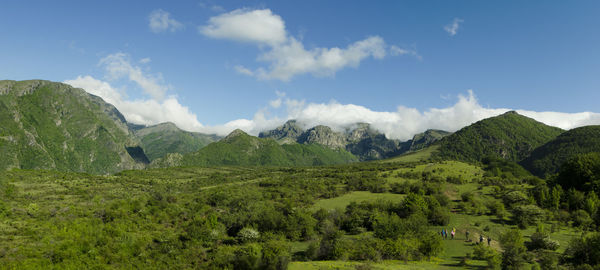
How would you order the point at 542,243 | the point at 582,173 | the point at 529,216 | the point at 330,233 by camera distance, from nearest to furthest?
1. the point at 542,243
2. the point at 330,233
3. the point at 529,216
4. the point at 582,173

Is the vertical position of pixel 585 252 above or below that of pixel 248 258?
above

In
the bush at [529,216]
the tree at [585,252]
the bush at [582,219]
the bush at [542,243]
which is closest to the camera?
the tree at [585,252]

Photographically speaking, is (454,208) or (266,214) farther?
(454,208)

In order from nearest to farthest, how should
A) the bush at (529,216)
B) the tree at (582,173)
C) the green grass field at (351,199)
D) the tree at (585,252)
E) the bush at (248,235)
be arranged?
1. the tree at (585,252)
2. the bush at (529,216)
3. the bush at (248,235)
4. the tree at (582,173)
5. the green grass field at (351,199)

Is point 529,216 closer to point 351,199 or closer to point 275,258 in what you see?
point 351,199

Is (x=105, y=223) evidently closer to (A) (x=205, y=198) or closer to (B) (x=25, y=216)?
(B) (x=25, y=216)

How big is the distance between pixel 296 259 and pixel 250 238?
1890 cm

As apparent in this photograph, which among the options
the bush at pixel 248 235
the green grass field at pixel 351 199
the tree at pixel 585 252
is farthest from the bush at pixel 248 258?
the green grass field at pixel 351 199

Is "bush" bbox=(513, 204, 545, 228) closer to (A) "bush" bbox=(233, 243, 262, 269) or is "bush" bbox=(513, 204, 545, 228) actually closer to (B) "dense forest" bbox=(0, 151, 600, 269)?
(B) "dense forest" bbox=(0, 151, 600, 269)

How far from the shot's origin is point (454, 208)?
101 m

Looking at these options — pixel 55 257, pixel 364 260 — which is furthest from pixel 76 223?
pixel 364 260

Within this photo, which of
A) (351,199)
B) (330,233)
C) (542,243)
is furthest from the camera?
(351,199)

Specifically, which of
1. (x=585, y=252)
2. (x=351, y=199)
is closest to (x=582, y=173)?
(x=585, y=252)

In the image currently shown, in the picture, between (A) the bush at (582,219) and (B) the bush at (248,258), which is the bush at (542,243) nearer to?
(A) the bush at (582,219)
